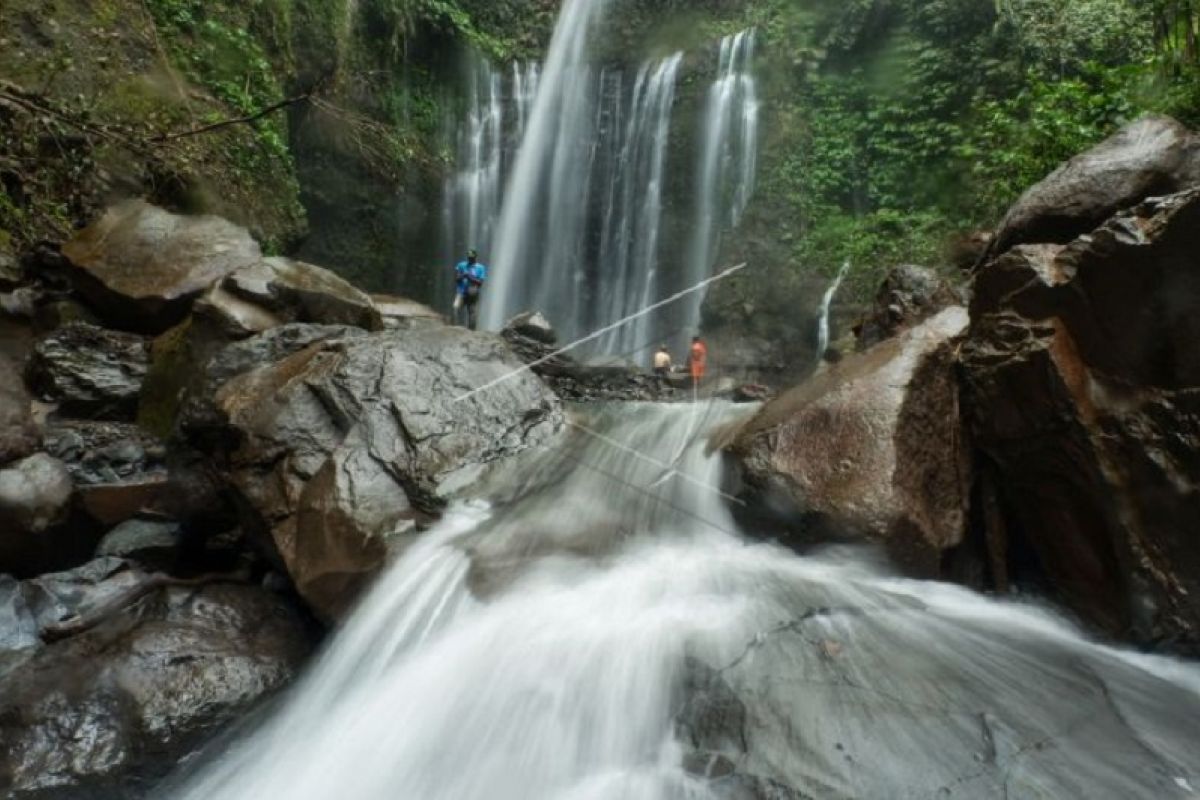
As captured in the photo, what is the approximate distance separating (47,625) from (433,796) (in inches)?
129

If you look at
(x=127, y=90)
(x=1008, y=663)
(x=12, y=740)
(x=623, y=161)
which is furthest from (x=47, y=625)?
(x=623, y=161)

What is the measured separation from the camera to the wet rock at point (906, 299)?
7.37m

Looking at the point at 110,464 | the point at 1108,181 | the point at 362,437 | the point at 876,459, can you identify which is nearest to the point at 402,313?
the point at 110,464

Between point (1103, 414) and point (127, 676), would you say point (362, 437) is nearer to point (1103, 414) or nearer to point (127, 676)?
point (127, 676)

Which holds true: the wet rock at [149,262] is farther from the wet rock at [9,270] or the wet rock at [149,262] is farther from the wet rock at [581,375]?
the wet rock at [581,375]

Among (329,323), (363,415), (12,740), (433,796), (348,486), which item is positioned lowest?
(12,740)

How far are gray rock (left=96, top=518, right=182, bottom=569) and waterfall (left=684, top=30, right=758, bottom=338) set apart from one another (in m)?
11.8

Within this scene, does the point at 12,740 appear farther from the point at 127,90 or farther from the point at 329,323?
the point at 127,90

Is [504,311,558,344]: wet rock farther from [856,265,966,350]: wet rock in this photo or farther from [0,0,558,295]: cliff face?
[856,265,966,350]: wet rock

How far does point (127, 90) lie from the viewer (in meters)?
9.77

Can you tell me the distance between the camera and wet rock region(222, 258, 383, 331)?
25.3ft

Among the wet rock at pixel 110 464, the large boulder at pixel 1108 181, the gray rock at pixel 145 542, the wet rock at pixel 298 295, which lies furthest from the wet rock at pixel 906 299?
the wet rock at pixel 110 464

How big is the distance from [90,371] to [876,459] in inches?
300

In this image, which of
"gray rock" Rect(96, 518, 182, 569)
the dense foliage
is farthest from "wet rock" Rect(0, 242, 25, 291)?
the dense foliage
